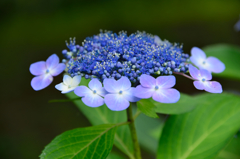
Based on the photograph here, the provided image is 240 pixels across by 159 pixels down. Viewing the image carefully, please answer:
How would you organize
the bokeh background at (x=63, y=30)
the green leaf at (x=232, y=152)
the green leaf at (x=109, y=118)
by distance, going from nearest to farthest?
1. the green leaf at (x=109, y=118)
2. the green leaf at (x=232, y=152)
3. the bokeh background at (x=63, y=30)

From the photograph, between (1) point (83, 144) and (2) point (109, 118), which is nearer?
(1) point (83, 144)

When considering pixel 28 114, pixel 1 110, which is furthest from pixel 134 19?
pixel 1 110

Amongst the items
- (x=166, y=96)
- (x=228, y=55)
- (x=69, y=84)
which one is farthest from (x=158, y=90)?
(x=228, y=55)

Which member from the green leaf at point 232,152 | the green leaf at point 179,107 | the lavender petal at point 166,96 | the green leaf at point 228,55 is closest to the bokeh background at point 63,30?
the green leaf at point 228,55

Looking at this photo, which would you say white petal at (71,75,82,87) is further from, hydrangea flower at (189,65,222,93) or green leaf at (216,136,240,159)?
green leaf at (216,136,240,159)

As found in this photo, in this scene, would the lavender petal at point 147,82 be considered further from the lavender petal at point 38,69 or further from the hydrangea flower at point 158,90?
the lavender petal at point 38,69

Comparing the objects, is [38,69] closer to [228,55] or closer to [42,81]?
[42,81]
